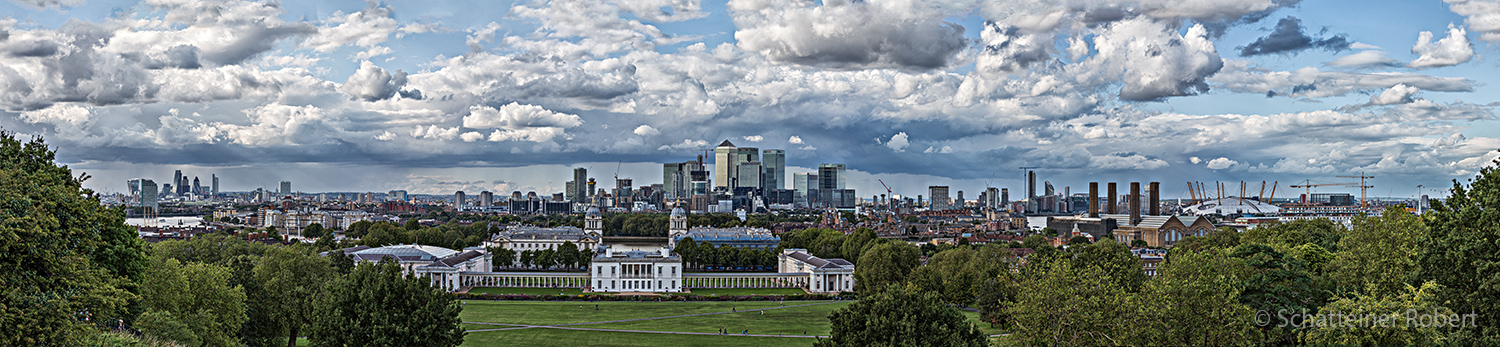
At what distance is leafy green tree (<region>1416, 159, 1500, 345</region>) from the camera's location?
26.7m

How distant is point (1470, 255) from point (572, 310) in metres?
57.9

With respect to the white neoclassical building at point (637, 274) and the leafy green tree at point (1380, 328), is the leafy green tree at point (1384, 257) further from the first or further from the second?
the white neoclassical building at point (637, 274)

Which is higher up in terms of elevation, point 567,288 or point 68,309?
point 68,309

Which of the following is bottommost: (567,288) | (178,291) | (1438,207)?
(567,288)

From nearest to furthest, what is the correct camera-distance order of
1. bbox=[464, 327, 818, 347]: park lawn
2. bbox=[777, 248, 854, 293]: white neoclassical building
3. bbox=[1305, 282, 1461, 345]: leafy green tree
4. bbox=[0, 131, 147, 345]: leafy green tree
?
1. bbox=[0, 131, 147, 345]: leafy green tree
2. bbox=[1305, 282, 1461, 345]: leafy green tree
3. bbox=[464, 327, 818, 347]: park lawn
4. bbox=[777, 248, 854, 293]: white neoclassical building

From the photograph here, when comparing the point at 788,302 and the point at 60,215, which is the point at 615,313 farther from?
the point at 60,215

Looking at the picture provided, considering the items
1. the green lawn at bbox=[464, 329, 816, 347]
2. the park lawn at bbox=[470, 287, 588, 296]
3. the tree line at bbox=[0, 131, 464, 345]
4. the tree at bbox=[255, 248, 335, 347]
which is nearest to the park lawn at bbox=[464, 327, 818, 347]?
the green lawn at bbox=[464, 329, 816, 347]

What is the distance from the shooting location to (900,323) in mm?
29984

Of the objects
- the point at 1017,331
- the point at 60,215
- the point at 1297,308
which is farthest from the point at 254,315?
the point at 1297,308

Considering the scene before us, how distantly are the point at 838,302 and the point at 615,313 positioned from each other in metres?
20.4

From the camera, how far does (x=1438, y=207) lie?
101ft

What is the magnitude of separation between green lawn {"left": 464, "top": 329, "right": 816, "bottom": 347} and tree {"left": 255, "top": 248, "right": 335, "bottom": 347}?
8931mm

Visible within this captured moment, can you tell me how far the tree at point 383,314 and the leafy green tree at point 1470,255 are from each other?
31.5 m

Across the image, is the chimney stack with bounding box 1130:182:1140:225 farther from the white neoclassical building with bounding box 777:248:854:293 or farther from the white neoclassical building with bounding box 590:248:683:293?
the white neoclassical building with bounding box 590:248:683:293
